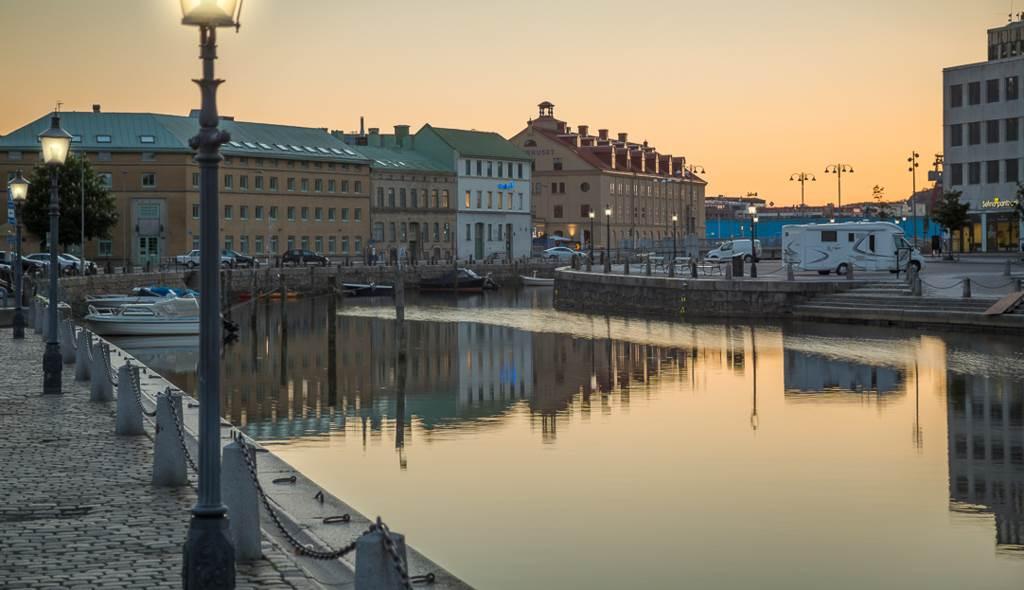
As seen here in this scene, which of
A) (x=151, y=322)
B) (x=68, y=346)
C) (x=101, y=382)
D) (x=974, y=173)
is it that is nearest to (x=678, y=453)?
(x=101, y=382)

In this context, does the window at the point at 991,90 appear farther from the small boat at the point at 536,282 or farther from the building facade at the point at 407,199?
the building facade at the point at 407,199

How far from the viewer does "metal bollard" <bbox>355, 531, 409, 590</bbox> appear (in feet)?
32.2

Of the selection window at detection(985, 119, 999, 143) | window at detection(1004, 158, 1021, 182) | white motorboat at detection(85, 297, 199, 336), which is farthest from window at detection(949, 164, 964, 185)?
white motorboat at detection(85, 297, 199, 336)

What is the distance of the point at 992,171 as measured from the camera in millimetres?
109688

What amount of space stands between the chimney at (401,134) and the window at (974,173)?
213ft

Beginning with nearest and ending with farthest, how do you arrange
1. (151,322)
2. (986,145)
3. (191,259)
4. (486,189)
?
(151,322)
(191,259)
(986,145)
(486,189)

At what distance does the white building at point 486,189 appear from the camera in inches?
6078

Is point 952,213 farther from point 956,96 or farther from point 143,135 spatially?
point 143,135

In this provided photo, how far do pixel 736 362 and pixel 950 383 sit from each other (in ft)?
34.4

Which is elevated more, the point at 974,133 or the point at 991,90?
the point at 991,90

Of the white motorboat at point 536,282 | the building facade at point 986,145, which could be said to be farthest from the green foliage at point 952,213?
the white motorboat at point 536,282

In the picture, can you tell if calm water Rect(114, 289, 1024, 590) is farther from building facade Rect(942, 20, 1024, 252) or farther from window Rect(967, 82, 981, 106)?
window Rect(967, 82, 981, 106)

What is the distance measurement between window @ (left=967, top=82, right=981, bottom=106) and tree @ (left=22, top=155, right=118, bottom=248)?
211 ft

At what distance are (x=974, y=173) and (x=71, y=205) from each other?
66104 mm
